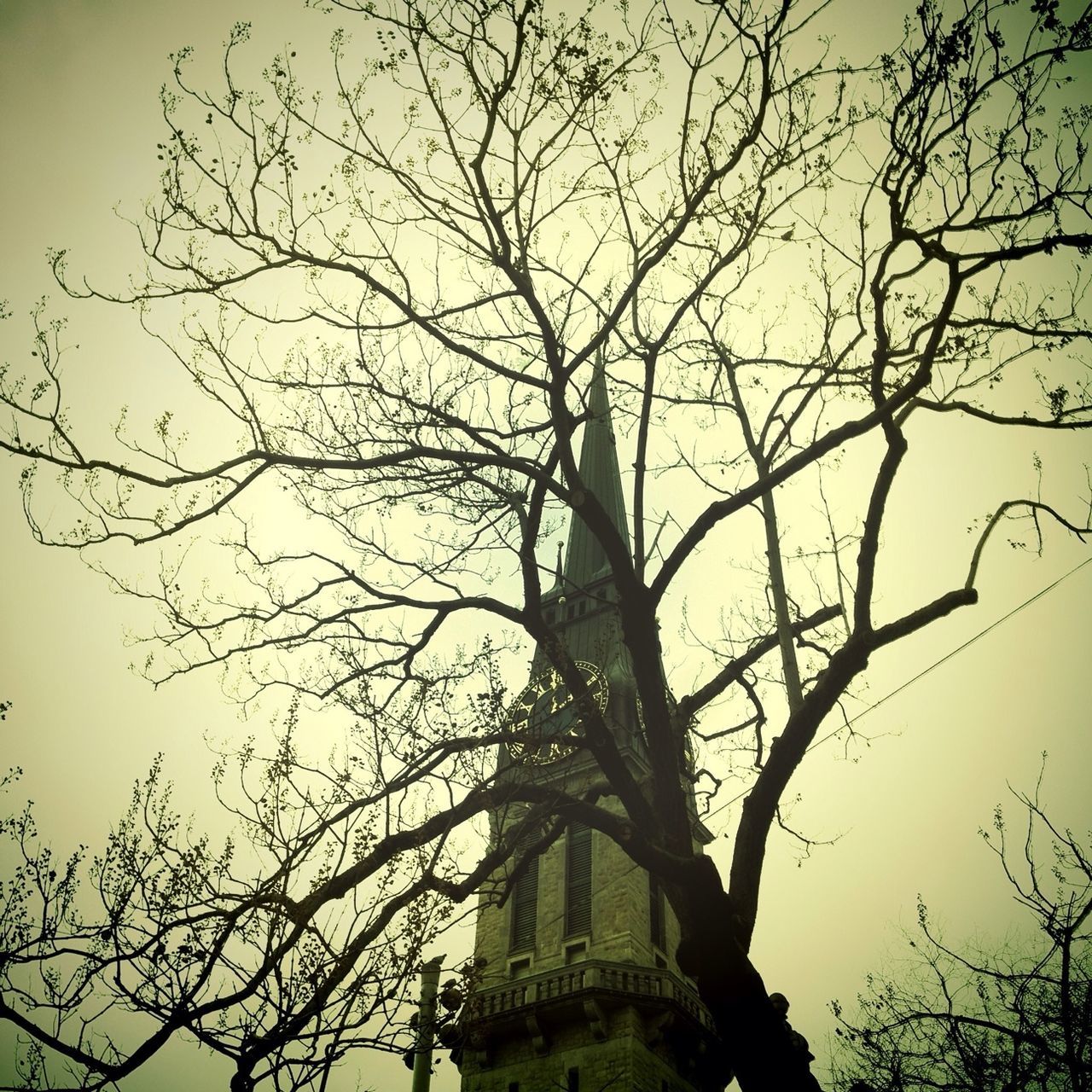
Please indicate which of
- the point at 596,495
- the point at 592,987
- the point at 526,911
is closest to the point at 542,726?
the point at 592,987

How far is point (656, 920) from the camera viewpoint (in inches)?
1287

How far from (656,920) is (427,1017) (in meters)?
23.9

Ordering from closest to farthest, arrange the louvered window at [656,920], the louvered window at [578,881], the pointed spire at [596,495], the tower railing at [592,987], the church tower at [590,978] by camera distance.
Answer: the church tower at [590,978] < the tower railing at [592,987] < the louvered window at [578,881] < the louvered window at [656,920] < the pointed spire at [596,495]

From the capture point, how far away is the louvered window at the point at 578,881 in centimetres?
3166

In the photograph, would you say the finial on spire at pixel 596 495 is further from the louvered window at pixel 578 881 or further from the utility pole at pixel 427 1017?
the utility pole at pixel 427 1017

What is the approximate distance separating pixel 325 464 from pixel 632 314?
3.37 metres

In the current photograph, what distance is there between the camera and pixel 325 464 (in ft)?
27.7

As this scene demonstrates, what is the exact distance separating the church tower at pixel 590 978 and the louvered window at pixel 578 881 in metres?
0.04

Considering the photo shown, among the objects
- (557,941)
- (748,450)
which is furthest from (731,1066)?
(557,941)

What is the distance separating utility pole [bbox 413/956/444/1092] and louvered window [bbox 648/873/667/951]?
21.3m

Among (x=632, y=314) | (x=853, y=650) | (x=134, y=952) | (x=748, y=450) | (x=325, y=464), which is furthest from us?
(x=748, y=450)

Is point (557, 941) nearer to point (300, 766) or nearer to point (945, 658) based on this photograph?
point (945, 658)

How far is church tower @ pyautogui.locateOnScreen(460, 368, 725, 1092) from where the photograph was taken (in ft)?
85.6

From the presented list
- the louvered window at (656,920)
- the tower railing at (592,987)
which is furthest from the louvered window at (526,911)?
the louvered window at (656,920)
